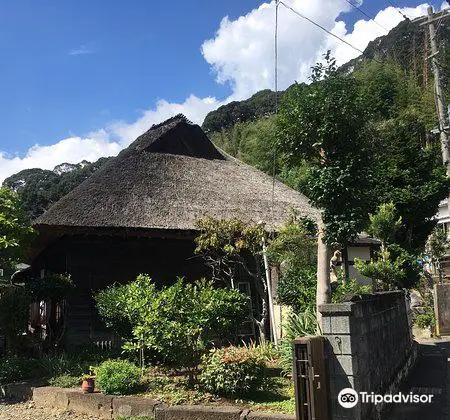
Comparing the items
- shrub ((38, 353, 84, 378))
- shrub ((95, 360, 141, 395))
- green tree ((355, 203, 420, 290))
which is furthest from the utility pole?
shrub ((38, 353, 84, 378))

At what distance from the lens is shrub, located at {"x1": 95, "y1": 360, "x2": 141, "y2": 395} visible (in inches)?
272

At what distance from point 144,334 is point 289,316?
2.96m

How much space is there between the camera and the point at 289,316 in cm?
869

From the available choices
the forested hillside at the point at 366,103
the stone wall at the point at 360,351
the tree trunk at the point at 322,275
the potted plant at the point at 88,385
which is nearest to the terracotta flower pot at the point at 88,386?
the potted plant at the point at 88,385

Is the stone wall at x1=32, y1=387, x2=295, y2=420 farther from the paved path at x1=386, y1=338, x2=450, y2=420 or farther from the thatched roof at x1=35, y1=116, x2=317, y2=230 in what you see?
the thatched roof at x1=35, y1=116, x2=317, y2=230

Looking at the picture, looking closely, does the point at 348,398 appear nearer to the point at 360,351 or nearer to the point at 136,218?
the point at 360,351

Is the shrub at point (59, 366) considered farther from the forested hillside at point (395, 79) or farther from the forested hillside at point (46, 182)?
the forested hillside at point (46, 182)

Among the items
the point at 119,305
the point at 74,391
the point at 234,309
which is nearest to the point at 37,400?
the point at 74,391

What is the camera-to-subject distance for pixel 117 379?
6.92m

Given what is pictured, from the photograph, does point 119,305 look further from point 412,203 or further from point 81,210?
point 412,203

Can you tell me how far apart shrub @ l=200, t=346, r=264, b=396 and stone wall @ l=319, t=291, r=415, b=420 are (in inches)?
63.8

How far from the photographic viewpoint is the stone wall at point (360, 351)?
495cm

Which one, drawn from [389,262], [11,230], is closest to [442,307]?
[389,262]

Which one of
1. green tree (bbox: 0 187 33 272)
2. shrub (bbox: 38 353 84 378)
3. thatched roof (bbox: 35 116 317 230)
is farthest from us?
Result: thatched roof (bbox: 35 116 317 230)
